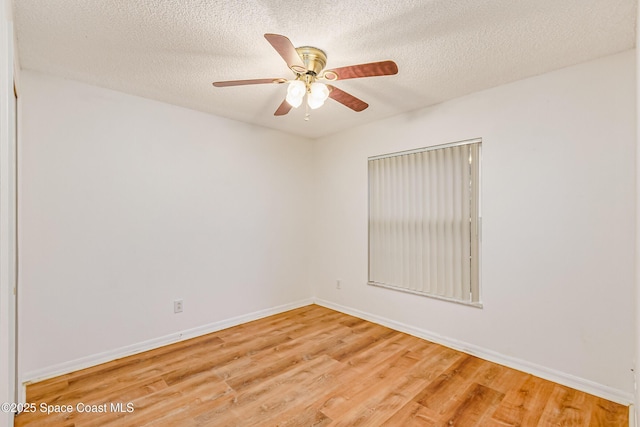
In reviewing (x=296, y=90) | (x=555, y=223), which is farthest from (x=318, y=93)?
(x=555, y=223)

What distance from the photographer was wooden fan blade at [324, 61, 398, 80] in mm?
1658

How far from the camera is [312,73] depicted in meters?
2.02

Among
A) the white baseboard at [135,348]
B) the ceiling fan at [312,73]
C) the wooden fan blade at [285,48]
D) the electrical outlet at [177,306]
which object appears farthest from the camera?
the electrical outlet at [177,306]

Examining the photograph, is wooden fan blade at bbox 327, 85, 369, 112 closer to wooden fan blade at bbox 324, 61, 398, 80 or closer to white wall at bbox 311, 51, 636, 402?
wooden fan blade at bbox 324, 61, 398, 80

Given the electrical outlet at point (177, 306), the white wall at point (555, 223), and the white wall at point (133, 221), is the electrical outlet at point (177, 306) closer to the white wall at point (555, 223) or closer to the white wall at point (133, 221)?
the white wall at point (133, 221)

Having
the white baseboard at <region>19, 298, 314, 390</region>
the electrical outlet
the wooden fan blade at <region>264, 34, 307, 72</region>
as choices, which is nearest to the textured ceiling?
the wooden fan blade at <region>264, 34, 307, 72</region>

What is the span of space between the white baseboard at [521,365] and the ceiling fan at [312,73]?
2327 millimetres

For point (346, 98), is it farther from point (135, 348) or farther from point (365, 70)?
point (135, 348)

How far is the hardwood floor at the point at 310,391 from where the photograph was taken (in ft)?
6.18

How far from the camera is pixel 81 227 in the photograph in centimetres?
250

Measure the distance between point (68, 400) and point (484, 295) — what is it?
3.29 m

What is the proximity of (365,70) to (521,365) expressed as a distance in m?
2.58

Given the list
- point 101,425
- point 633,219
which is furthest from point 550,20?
point 101,425

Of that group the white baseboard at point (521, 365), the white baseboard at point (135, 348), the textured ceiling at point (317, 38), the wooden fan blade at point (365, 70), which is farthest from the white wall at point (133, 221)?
the wooden fan blade at point (365, 70)
